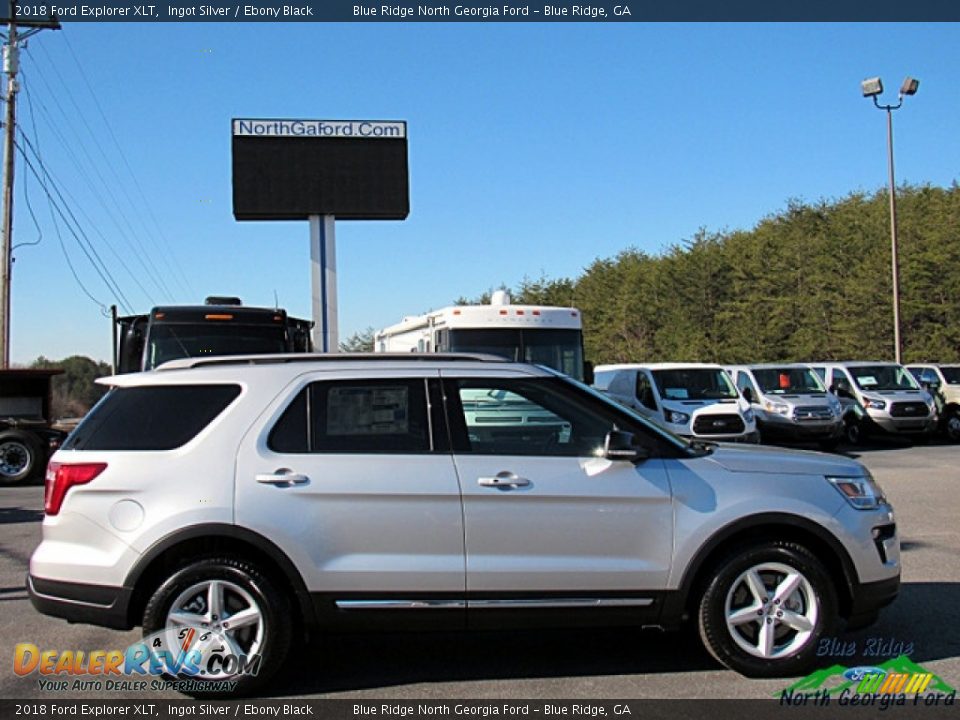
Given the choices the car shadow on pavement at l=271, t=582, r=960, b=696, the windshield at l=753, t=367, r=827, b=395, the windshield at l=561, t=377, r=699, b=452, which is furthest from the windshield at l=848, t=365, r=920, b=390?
the windshield at l=561, t=377, r=699, b=452

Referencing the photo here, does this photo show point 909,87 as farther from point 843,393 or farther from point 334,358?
point 334,358

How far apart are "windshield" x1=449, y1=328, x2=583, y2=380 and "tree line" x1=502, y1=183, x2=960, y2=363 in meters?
26.8

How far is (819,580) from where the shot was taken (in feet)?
16.6

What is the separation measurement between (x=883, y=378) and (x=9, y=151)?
915 inches

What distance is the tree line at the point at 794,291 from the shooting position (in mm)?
37750

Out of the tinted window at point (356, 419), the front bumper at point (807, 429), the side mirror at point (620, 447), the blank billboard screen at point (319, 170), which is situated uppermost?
the blank billboard screen at point (319, 170)

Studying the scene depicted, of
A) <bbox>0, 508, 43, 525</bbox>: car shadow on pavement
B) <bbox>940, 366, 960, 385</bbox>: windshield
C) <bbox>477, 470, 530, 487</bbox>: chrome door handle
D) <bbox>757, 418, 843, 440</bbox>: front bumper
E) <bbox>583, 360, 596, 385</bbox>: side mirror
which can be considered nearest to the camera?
<bbox>477, 470, 530, 487</bbox>: chrome door handle

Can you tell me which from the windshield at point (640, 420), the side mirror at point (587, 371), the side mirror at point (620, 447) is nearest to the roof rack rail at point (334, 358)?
the windshield at point (640, 420)

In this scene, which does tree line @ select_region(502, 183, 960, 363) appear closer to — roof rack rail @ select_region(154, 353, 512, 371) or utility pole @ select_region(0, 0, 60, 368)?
utility pole @ select_region(0, 0, 60, 368)

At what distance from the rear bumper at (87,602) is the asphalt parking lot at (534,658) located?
43 centimetres

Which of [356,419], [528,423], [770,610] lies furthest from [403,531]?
[770,610]

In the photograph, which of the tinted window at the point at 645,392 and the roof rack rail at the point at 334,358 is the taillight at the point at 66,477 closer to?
the roof rack rail at the point at 334,358

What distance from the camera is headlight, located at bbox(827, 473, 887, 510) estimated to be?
17.1 ft

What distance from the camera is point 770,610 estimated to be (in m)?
5.06
